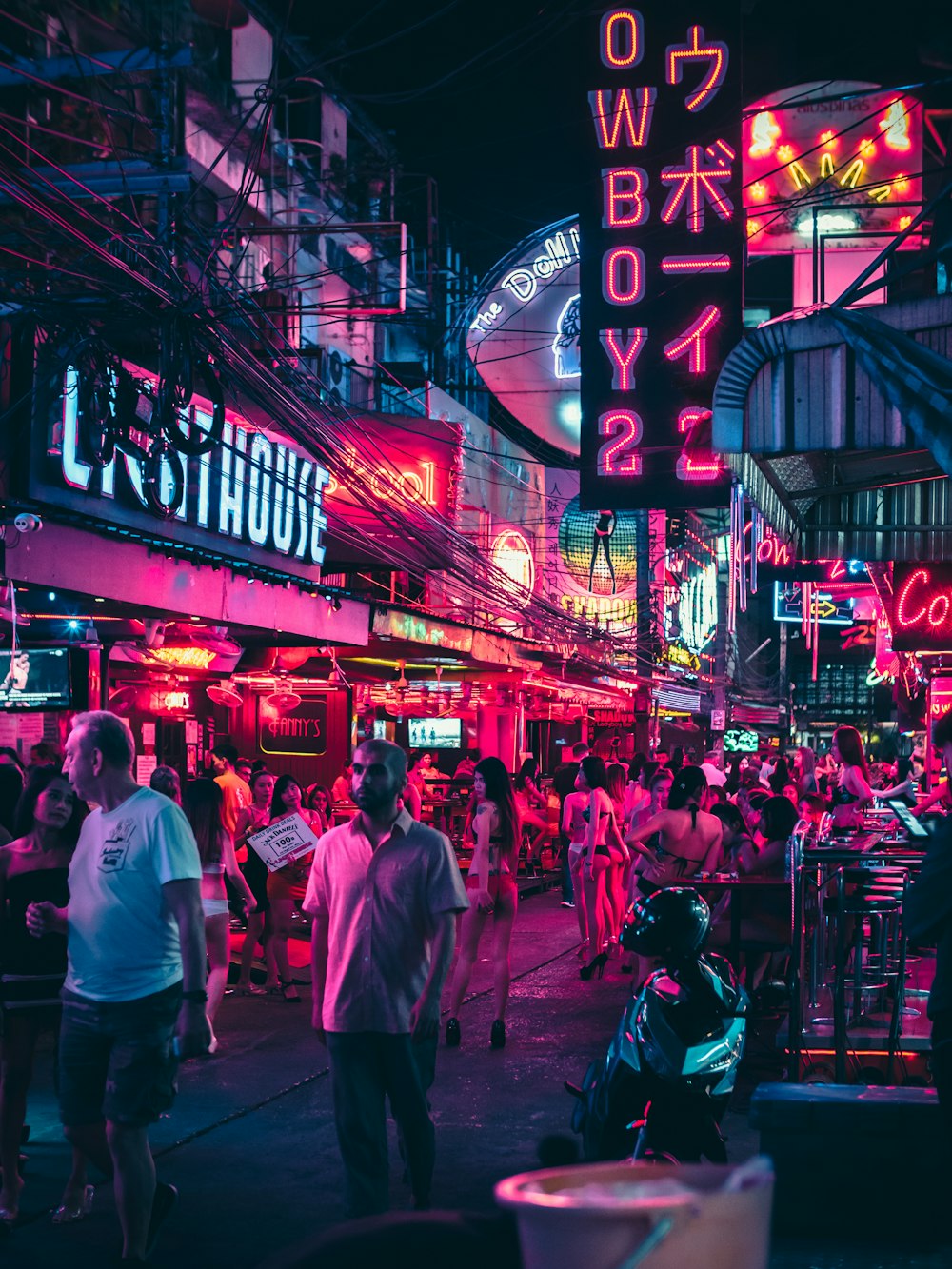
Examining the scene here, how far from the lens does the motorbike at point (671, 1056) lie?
548 cm

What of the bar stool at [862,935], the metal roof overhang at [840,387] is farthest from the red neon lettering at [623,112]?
the bar stool at [862,935]

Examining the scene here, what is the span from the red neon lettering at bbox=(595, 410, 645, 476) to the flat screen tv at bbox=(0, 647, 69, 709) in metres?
7.00

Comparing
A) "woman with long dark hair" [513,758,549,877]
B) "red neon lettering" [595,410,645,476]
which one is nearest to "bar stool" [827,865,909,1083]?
"red neon lettering" [595,410,645,476]

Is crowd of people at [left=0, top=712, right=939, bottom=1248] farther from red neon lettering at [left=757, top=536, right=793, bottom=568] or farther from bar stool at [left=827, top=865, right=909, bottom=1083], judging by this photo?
red neon lettering at [left=757, top=536, right=793, bottom=568]

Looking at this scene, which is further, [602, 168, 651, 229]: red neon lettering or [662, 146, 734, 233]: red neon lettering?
A: [602, 168, 651, 229]: red neon lettering

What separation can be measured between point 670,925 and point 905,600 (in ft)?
31.2

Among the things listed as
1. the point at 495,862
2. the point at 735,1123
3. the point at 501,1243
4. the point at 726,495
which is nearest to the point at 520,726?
the point at 726,495

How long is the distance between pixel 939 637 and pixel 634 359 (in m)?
4.81

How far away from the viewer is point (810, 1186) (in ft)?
20.2

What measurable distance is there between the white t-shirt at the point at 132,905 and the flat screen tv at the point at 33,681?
6.40m

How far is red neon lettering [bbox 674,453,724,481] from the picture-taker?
15656 mm

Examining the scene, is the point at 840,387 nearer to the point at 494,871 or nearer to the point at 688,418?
the point at 494,871

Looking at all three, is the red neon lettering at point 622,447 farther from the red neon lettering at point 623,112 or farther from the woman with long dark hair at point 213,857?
the woman with long dark hair at point 213,857

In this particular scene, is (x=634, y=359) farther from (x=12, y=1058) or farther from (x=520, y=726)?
(x=520, y=726)
